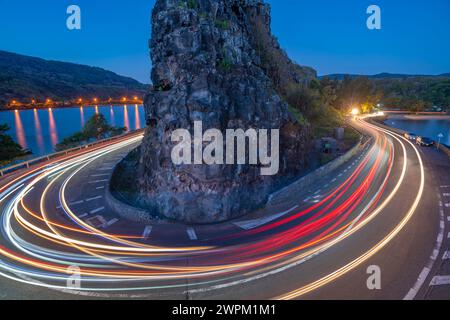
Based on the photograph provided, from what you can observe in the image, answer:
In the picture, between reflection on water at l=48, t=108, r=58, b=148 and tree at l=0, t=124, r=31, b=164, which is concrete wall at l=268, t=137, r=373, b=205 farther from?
reflection on water at l=48, t=108, r=58, b=148

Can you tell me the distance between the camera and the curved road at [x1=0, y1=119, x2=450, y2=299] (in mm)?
10000

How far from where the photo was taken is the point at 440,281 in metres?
9.77

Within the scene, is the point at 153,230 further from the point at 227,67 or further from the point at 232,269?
the point at 227,67

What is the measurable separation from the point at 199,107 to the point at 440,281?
15.8m

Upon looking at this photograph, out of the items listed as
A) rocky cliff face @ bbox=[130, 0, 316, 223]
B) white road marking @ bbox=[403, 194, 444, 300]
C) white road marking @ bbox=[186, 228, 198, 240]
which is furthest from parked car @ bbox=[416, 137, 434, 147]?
white road marking @ bbox=[186, 228, 198, 240]

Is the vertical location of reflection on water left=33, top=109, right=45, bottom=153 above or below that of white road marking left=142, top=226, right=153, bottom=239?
above

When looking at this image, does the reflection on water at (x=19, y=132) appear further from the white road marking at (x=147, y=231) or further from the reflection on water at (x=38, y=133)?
the white road marking at (x=147, y=231)

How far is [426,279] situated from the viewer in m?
9.91

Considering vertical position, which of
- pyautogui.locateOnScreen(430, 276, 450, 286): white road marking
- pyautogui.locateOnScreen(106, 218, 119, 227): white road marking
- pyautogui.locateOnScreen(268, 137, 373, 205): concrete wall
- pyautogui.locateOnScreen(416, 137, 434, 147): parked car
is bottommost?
pyautogui.locateOnScreen(106, 218, 119, 227): white road marking

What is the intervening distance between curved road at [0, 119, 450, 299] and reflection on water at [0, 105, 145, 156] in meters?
52.6

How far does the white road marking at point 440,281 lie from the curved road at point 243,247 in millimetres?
231

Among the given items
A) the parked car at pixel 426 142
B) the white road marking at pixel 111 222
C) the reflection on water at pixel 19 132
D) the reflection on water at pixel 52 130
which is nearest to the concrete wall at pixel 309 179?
the white road marking at pixel 111 222
